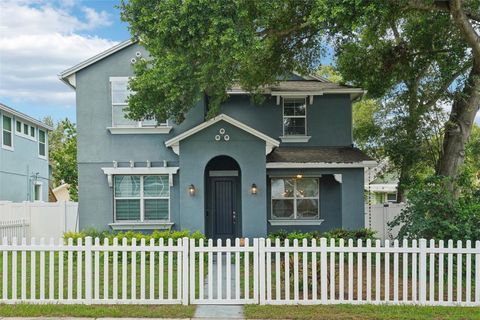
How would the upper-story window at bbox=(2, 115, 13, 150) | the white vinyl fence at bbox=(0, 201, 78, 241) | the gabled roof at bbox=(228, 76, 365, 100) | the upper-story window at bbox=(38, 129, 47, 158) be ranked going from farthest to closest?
1. the upper-story window at bbox=(38, 129, 47, 158)
2. the upper-story window at bbox=(2, 115, 13, 150)
3. the white vinyl fence at bbox=(0, 201, 78, 241)
4. the gabled roof at bbox=(228, 76, 365, 100)

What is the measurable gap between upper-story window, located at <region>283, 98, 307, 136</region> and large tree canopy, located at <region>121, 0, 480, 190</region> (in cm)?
162

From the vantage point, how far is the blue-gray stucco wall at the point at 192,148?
1459 cm

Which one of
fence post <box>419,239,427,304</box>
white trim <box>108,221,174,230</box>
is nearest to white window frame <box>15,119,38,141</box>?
white trim <box>108,221,174,230</box>

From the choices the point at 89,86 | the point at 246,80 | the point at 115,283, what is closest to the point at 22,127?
the point at 89,86

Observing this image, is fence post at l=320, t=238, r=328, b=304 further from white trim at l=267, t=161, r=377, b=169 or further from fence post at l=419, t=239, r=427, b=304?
white trim at l=267, t=161, r=377, b=169

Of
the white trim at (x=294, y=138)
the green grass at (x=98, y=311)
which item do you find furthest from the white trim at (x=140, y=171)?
the green grass at (x=98, y=311)

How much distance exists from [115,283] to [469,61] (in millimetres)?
12466

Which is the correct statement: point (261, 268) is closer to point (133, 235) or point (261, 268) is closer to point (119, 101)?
point (133, 235)

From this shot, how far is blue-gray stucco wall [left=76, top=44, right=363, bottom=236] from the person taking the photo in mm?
14594

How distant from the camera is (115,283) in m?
7.85

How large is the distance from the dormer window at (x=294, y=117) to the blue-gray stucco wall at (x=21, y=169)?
1334 cm

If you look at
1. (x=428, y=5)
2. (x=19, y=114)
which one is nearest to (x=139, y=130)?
(x=428, y=5)

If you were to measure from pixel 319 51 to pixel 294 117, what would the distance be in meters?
2.72

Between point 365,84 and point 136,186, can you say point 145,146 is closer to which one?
point 136,186
